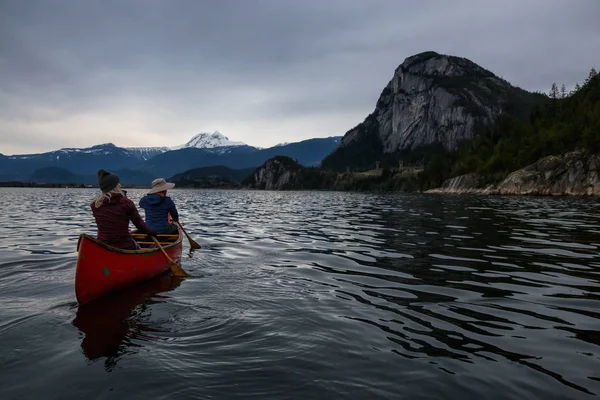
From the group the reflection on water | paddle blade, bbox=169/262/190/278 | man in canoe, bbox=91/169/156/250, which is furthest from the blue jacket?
the reflection on water

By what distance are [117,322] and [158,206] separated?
7.75 meters

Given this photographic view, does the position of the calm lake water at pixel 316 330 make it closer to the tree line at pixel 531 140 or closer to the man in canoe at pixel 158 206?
the man in canoe at pixel 158 206

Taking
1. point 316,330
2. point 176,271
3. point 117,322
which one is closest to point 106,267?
point 117,322

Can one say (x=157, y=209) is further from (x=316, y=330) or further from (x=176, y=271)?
(x=316, y=330)

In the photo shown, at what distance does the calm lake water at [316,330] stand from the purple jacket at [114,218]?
1.54 meters

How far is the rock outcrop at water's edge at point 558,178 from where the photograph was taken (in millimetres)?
73562

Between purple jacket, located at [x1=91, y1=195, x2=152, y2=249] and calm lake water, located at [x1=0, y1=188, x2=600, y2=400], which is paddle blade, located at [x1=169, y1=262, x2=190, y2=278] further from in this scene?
purple jacket, located at [x1=91, y1=195, x2=152, y2=249]

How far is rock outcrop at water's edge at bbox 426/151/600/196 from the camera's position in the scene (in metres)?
73.6

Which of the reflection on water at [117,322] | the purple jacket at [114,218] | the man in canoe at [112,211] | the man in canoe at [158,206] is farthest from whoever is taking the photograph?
the man in canoe at [158,206]

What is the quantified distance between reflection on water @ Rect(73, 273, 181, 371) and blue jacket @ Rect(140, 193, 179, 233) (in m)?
4.63

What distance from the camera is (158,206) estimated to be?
14992 mm

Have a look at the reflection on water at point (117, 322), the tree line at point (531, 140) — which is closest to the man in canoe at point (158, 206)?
the reflection on water at point (117, 322)

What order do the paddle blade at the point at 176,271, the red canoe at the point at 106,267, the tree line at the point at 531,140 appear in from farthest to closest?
the tree line at the point at 531,140 < the paddle blade at the point at 176,271 < the red canoe at the point at 106,267

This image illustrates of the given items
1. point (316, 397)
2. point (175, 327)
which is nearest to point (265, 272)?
point (175, 327)
